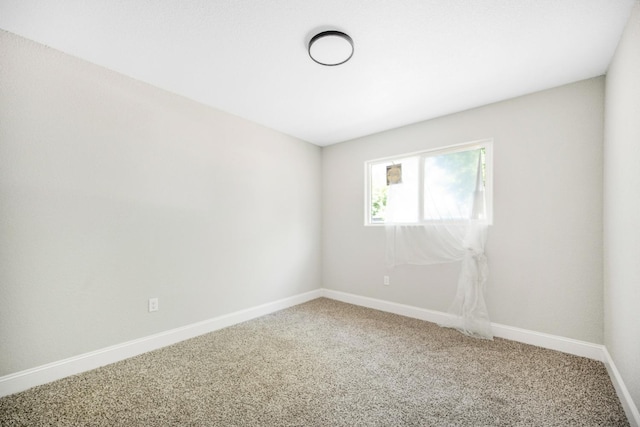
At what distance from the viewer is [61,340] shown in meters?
1.92

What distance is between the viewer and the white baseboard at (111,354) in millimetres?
1752

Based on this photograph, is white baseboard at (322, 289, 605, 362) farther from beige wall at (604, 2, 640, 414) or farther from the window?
the window

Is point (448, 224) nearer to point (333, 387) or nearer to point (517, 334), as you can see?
point (517, 334)

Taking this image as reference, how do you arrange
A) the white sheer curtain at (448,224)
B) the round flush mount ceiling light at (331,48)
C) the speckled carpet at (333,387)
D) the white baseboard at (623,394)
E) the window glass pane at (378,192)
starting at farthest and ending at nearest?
the window glass pane at (378,192)
the white sheer curtain at (448,224)
the round flush mount ceiling light at (331,48)
the speckled carpet at (333,387)
the white baseboard at (623,394)

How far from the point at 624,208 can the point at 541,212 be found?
0.79m

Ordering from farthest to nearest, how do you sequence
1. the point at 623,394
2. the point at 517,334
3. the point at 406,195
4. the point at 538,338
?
the point at 406,195 < the point at 517,334 < the point at 538,338 < the point at 623,394

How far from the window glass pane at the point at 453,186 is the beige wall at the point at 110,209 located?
6.65ft

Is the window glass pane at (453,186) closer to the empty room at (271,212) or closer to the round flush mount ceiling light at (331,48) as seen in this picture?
the empty room at (271,212)

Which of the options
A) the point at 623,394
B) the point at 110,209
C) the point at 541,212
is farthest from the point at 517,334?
the point at 110,209

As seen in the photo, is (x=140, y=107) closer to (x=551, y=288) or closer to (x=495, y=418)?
(x=495, y=418)

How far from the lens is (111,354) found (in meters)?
2.12

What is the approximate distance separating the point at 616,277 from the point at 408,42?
2146 mm

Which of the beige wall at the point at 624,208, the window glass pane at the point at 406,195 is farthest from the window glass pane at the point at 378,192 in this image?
the beige wall at the point at 624,208

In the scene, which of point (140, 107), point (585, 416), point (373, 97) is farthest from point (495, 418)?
point (140, 107)
